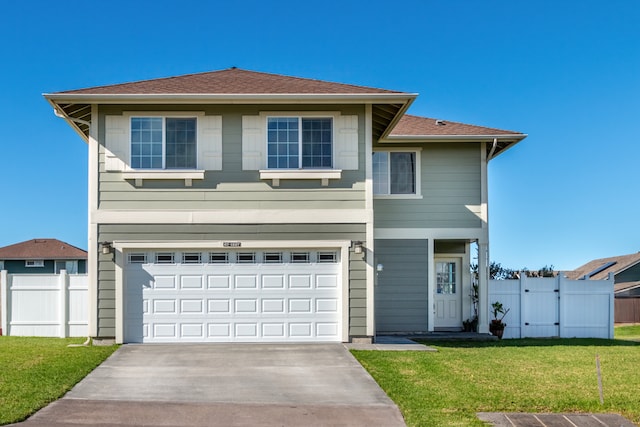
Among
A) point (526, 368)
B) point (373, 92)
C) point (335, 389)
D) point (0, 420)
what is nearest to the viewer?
point (0, 420)

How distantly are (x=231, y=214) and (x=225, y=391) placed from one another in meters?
4.91

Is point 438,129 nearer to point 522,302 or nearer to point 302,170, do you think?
point 522,302

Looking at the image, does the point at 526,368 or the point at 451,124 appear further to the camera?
the point at 451,124

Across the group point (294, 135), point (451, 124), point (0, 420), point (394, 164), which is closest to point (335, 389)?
point (0, 420)

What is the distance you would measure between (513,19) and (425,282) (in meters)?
7.28

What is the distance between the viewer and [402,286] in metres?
17.3

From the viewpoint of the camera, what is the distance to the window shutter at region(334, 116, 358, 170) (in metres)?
14.0

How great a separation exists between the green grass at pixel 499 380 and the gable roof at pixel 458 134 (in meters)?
5.28

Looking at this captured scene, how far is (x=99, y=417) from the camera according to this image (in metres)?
8.23

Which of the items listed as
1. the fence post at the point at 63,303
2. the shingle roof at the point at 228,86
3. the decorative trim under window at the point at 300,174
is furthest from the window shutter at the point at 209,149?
the fence post at the point at 63,303

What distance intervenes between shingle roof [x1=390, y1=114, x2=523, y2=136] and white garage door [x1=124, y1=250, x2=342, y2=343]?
16.2 feet

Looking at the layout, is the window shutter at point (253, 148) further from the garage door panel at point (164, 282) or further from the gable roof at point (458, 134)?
the gable roof at point (458, 134)

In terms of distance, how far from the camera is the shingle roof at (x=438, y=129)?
1719 cm

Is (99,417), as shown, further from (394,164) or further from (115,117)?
(394,164)
